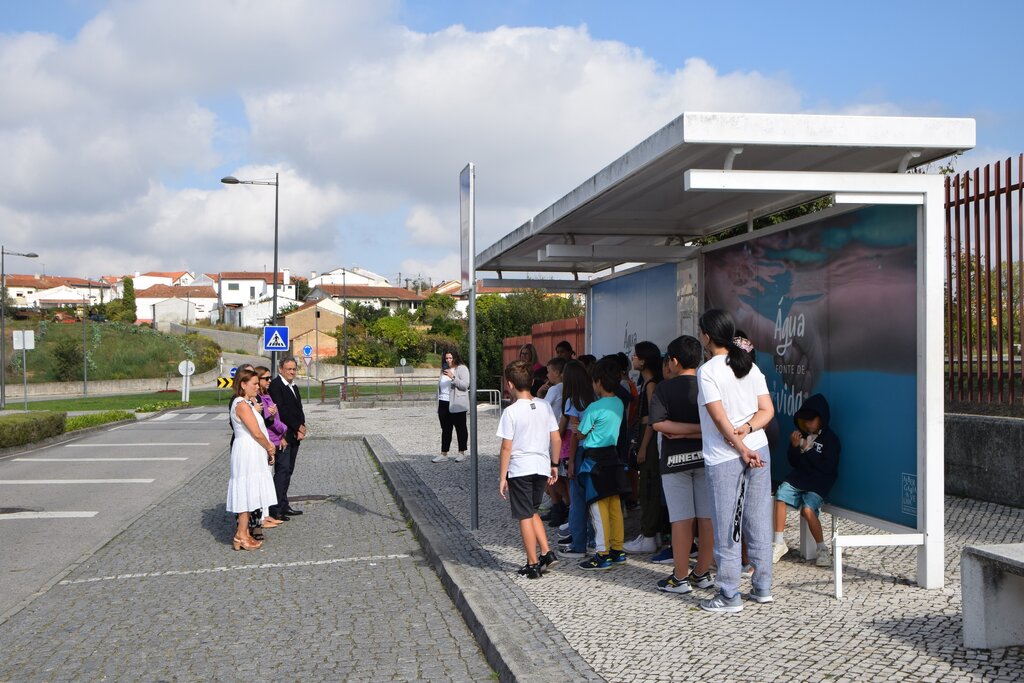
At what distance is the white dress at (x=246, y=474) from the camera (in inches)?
343

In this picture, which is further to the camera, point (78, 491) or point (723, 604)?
point (78, 491)

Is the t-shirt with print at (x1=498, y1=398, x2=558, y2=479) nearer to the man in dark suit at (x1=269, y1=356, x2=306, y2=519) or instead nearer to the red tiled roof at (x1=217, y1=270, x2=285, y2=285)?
the man in dark suit at (x1=269, y1=356, x2=306, y2=519)

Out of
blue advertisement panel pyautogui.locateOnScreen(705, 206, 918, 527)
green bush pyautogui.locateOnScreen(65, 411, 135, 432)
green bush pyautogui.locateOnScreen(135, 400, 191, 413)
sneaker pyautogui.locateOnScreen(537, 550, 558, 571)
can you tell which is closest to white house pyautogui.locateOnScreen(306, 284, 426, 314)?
green bush pyautogui.locateOnScreen(135, 400, 191, 413)

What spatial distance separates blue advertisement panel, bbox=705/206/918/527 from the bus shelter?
10 millimetres

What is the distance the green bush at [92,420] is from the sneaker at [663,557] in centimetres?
2029

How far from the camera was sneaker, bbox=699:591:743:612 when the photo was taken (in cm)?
557

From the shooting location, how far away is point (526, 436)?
22.3 feet

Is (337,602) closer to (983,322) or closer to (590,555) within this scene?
(590,555)

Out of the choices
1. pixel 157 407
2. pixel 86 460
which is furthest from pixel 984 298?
pixel 157 407

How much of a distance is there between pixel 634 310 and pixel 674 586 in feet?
17.1

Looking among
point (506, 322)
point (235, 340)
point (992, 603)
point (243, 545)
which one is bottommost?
point (243, 545)

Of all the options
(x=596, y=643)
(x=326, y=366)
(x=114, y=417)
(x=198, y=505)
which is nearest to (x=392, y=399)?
(x=114, y=417)

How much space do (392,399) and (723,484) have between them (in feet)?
101

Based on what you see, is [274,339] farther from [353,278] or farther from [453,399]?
[353,278]
